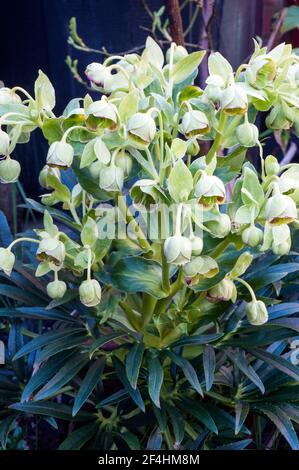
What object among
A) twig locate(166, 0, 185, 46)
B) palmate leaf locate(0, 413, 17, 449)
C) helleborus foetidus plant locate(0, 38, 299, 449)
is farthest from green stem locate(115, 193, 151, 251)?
twig locate(166, 0, 185, 46)

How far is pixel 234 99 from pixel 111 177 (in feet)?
0.52

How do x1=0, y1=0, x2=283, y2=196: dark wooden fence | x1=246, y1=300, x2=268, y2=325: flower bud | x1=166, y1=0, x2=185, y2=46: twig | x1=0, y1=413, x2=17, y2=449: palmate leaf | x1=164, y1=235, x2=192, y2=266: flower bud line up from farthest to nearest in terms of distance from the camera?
x1=0, y1=0, x2=283, y2=196: dark wooden fence
x1=166, y1=0, x2=185, y2=46: twig
x1=0, y1=413, x2=17, y2=449: palmate leaf
x1=246, y1=300, x2=268, y2=325: flower bud
x1=164, y1=235, x2=192, y2=266: flower bud

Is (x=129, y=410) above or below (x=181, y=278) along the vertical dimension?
below

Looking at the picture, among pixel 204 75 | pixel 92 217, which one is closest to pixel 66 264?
pixel 92 217

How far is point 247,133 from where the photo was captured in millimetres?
641

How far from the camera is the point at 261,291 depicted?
2.85ft

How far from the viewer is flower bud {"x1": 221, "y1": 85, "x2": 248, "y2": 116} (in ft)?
1.94

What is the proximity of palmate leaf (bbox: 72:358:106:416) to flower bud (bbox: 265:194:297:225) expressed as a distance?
1.14ft

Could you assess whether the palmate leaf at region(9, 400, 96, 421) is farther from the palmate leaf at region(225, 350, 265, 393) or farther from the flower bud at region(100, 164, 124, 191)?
the flower bud at region(100, 164, 124, 191)

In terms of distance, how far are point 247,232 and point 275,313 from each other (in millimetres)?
214

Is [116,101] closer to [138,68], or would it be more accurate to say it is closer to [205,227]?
[138,68]

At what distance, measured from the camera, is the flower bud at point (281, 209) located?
0.57m

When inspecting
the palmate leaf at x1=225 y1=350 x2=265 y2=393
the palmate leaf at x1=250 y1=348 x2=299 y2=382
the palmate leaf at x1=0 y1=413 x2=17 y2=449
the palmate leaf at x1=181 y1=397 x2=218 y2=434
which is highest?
the palmate leaf at x1=250 y1=348 x2=299 y2=382

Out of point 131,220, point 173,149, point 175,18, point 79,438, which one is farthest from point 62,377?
point 175,18
